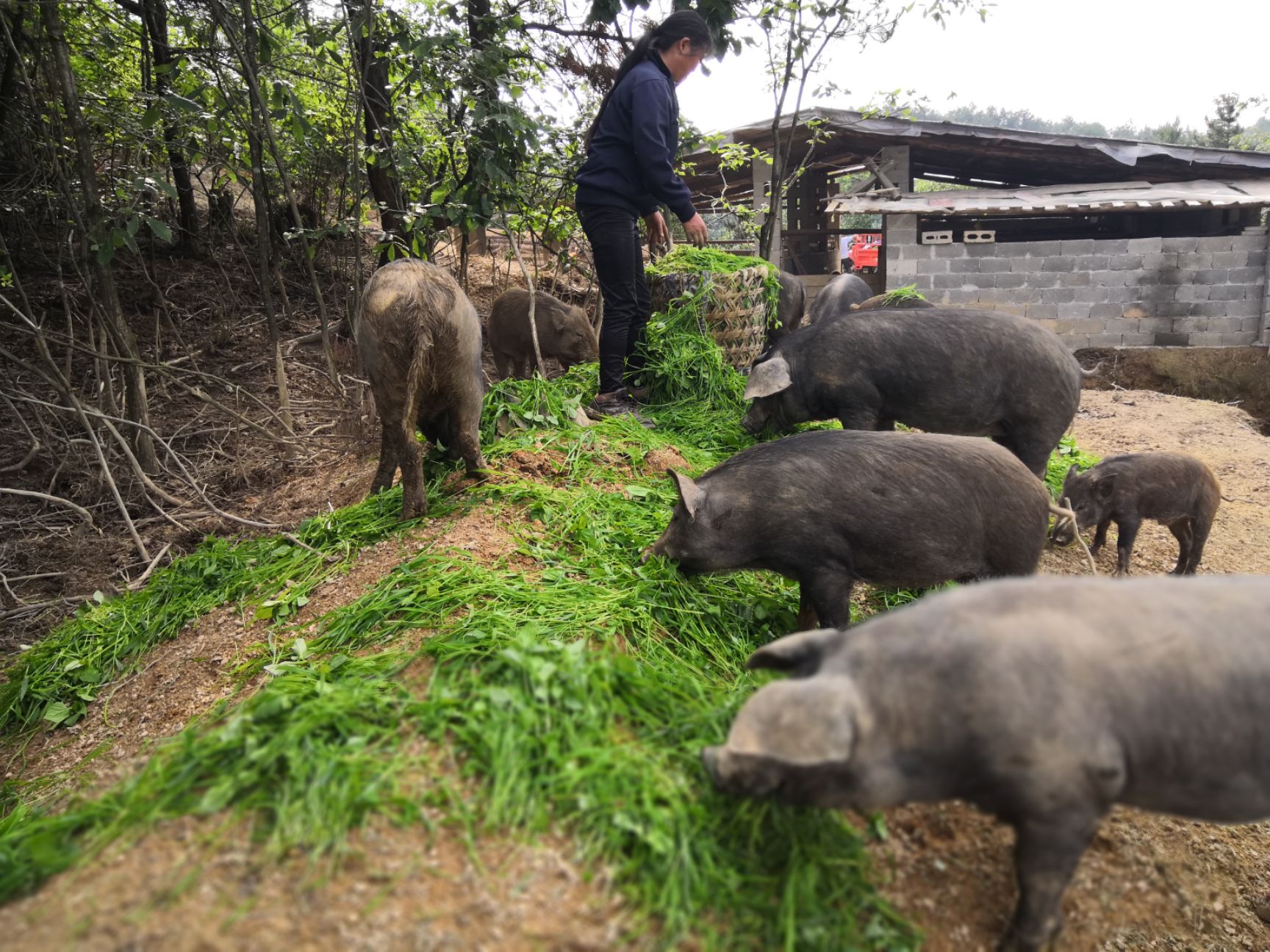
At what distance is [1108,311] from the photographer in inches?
468

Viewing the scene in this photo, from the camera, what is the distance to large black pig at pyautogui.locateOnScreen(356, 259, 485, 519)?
3.70 meters

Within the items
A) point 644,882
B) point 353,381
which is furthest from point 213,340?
point 644,882

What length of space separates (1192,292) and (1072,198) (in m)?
2.26

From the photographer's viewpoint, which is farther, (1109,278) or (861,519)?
(1109,278)

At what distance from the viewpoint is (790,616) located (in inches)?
145

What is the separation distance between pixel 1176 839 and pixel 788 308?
7029 millimetres

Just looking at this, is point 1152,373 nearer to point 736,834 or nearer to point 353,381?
point 353,381

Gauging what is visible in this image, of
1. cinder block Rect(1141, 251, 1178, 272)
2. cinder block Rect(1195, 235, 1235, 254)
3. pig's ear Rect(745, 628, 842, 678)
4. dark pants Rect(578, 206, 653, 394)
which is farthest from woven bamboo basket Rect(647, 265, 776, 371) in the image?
cinder block Rect(1195, 235, 1235, 254)

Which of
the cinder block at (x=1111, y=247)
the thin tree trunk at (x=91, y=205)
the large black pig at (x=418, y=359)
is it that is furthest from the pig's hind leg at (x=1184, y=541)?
the cinder block at (x=1111, y=247)

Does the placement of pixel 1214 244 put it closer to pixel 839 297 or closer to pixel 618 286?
pixel 839 297

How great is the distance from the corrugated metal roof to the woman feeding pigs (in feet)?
23.7

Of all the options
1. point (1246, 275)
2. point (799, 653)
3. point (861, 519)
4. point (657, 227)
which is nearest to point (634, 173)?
point (657, 227)

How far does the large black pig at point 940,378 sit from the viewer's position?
5.00 m

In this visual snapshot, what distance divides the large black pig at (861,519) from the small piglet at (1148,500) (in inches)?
72.0
